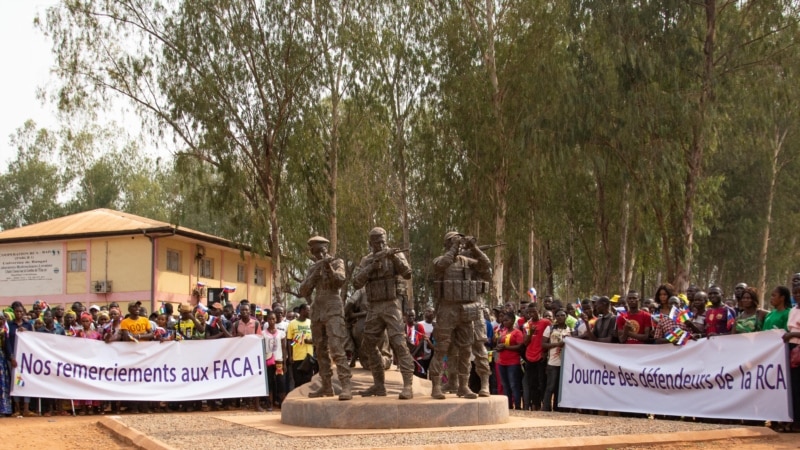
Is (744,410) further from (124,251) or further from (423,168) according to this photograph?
(124,251)

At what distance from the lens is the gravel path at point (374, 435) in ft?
32.0

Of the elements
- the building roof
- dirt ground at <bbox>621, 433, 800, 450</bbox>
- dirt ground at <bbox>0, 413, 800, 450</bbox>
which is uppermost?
the building roof

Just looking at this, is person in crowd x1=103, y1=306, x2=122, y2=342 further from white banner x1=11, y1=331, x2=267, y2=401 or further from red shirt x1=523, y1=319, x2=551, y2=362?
red shirt x1=523, y1=319, x2=551, y2=362

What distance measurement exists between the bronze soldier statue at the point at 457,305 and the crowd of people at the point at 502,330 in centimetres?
30

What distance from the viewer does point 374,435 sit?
1039 centimetres

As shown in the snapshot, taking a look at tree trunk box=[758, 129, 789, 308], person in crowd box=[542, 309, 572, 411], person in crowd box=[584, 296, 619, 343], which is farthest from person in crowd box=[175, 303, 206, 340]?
tree trunk box=[758, 129, 789, 308]

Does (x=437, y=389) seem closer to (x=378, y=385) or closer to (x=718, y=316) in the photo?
(x=378, y=385)

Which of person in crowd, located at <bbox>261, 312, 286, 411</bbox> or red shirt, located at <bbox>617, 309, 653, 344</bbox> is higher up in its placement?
red shirt, located at <bbox>617, 309, 653, 344</bbox>

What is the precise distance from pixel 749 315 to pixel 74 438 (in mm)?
8874

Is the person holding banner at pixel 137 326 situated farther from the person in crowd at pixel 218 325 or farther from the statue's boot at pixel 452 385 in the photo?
the statue's boot at pixel 452 385

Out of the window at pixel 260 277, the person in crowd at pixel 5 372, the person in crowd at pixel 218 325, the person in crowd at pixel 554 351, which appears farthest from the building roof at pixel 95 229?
the person in crowd at pixel 554 351

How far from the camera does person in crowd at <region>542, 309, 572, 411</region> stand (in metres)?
14.7

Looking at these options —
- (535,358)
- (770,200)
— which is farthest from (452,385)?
(770,200)

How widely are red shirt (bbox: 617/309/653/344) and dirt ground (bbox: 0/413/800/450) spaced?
2940mm
